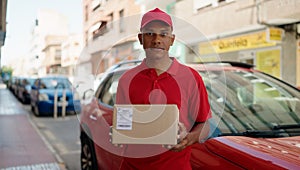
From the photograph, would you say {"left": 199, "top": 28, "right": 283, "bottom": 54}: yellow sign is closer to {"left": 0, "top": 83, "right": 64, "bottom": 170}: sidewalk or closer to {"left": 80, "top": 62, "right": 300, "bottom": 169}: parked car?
{"left": 0, "top": 83, "right": 64, "bottom": 170}: sidewalk

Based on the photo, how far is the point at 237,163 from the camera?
1.97 metres

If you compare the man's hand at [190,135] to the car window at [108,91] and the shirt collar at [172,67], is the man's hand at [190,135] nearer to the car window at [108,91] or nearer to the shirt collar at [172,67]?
the shirt collar at [172,67]

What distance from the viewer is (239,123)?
264 cm

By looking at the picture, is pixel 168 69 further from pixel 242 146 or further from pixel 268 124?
pixel 268 124

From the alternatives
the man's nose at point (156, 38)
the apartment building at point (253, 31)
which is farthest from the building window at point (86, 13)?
the apartment building at point (253, 31)

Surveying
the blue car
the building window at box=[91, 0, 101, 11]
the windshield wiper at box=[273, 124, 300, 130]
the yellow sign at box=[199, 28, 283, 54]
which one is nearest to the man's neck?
the windshield wiper at box=[273, 124, 300, 130]

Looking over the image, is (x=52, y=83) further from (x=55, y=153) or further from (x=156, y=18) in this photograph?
(x=156, y=18)

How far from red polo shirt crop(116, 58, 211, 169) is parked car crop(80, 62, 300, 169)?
30 centimetres

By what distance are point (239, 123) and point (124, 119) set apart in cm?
115

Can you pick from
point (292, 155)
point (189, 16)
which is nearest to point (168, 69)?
point (292, 155)

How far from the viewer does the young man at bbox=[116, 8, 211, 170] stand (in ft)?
5.98

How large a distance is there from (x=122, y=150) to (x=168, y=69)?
20.5 inches

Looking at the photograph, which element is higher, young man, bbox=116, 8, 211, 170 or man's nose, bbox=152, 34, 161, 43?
man's nose, bbox=152, 34, 161, 43

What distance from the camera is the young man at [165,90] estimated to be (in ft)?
5.98
